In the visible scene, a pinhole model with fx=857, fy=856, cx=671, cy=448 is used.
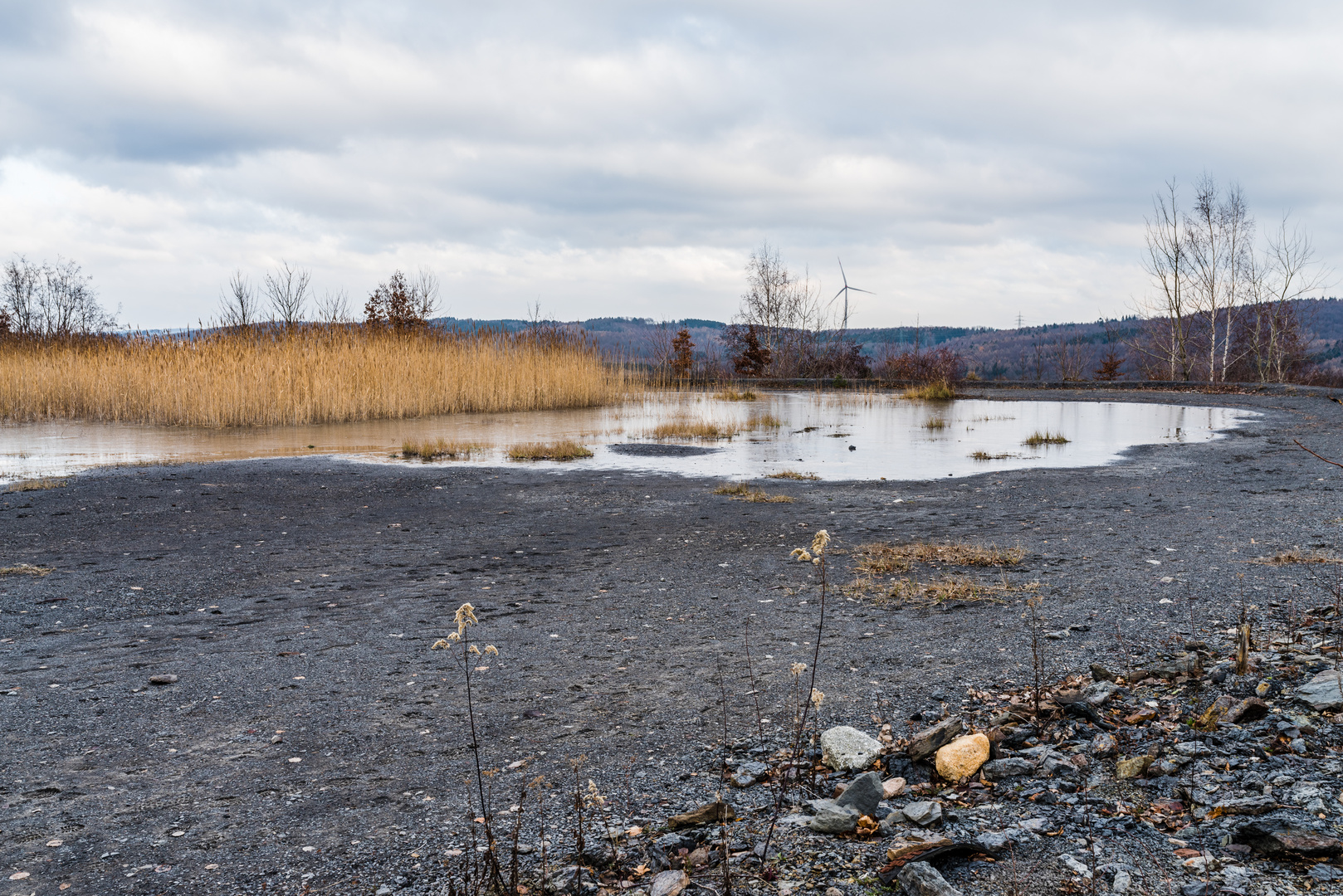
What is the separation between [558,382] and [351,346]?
5.20 metres

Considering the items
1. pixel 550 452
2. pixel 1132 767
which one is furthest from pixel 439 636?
pixel 550 452

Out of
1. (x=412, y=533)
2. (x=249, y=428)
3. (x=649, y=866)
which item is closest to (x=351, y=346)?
(x=249, y=428)

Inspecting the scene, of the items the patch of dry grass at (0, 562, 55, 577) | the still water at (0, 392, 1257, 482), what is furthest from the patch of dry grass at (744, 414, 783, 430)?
the patch of dry grass at (0, 562, 55, 577)

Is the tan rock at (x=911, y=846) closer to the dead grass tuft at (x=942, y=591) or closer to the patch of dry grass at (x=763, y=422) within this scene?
the dead grass tuft at (x=942, y=591)

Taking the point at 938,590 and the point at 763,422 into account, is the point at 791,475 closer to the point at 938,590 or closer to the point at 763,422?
the point at 938,590

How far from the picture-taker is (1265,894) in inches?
74.9

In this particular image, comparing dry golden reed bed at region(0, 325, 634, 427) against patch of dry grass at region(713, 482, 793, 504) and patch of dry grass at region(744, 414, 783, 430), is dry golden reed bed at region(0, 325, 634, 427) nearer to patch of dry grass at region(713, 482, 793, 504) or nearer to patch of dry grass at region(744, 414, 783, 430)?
patch of dry grass at region(744, 414, 783, 430)

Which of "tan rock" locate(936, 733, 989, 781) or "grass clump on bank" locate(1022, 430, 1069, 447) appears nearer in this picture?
"tan rock" locate(936, 733, 989, 781)

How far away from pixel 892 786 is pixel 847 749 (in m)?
0.21

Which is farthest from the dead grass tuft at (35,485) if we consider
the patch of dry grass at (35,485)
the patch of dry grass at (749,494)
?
the patch of dry grass at (749,494)

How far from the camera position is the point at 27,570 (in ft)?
18.8

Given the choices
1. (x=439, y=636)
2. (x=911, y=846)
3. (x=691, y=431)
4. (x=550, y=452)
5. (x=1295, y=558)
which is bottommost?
(x=439, y=636)

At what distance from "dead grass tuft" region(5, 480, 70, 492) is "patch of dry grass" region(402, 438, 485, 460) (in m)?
4.35

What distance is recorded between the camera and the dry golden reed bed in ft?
59.0
